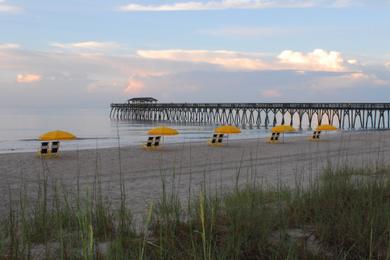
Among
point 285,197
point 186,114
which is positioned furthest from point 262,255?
point 186,114

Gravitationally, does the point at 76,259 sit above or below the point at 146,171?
above

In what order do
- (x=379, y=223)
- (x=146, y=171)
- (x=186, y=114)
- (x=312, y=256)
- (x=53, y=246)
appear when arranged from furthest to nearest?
(x=186, y=114) → (x=146, y=171) → (x=379, y=223) → (x=53, y=246) → (x=312, y=256)

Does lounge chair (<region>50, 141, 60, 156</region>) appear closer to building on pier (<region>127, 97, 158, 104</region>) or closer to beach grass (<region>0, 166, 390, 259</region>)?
beach grass (<region>0, 166, 390, 259</region>)

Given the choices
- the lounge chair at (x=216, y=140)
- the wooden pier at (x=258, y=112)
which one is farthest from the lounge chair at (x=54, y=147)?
the wooden pier at (x=258, y=112)

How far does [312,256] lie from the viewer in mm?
3275

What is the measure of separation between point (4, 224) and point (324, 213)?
2.67 meters

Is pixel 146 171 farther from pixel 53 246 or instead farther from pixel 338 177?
pixel 53 246

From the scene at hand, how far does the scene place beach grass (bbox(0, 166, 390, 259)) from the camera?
10.3 feet

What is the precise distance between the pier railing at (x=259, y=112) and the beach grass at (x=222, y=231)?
4348 cm

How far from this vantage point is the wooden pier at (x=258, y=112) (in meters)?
48.8

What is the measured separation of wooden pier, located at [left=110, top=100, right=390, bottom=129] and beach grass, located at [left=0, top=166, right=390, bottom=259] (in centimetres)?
4341

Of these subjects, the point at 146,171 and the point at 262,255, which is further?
the point at 146,171

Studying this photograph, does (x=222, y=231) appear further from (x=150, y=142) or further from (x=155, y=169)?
(x=150, y=142)

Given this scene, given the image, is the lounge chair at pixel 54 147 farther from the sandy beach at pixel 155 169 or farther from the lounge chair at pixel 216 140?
the lounge chair at pixel 216 140
